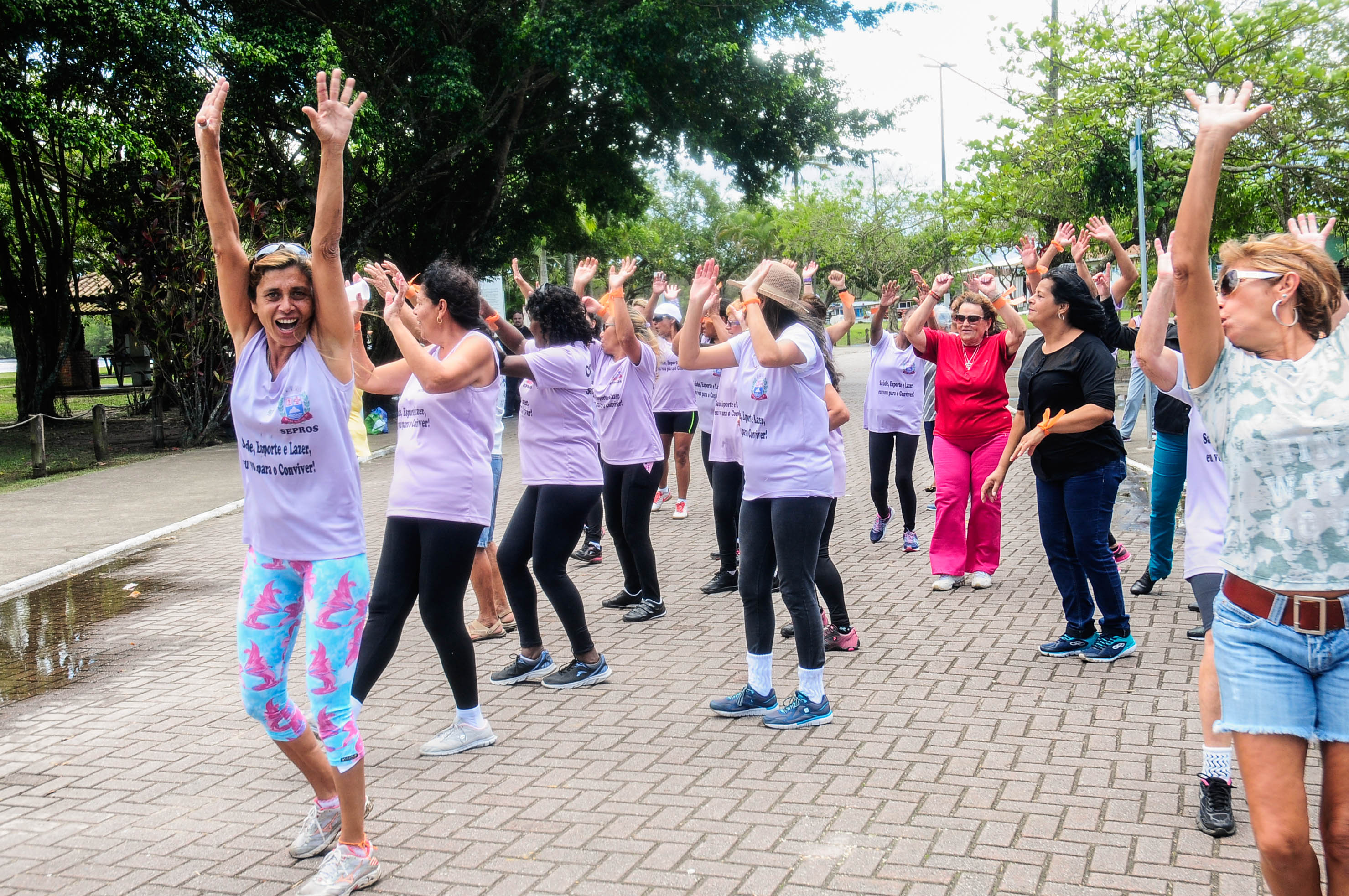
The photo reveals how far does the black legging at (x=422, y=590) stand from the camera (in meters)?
4.54

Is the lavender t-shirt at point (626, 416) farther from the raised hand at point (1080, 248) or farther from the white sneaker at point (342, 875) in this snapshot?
the white sneaker at point (342, 875)

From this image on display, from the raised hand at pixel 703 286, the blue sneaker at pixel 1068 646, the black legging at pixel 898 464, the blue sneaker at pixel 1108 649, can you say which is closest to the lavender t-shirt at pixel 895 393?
the black legging at pixel 898 464

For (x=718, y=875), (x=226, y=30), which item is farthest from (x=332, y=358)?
(x=226, y=30)


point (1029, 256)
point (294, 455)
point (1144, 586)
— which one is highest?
point (1029, 256)

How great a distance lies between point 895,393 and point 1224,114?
608cm

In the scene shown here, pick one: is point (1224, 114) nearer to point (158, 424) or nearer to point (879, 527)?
point (879, 527)

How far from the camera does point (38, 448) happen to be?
14656 millimetres

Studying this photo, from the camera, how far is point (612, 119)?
76.3 feet

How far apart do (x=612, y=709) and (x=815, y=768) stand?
1.15 metres

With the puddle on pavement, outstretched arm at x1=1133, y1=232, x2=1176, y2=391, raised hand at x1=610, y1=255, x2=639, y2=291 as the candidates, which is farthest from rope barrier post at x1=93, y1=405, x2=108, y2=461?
outstretched arm at x1=1133, y1=232, x2=1176, y2=391

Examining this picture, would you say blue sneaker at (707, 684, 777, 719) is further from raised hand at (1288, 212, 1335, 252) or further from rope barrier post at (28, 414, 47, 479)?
rope barrier post at (28, 414, 47, 479)

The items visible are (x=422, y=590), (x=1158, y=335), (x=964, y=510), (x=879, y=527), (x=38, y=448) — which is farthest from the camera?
(x=38, y=448)

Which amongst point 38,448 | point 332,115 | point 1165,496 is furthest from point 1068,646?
point 38,448

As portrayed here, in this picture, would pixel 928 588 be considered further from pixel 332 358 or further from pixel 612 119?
pixel 612 119
